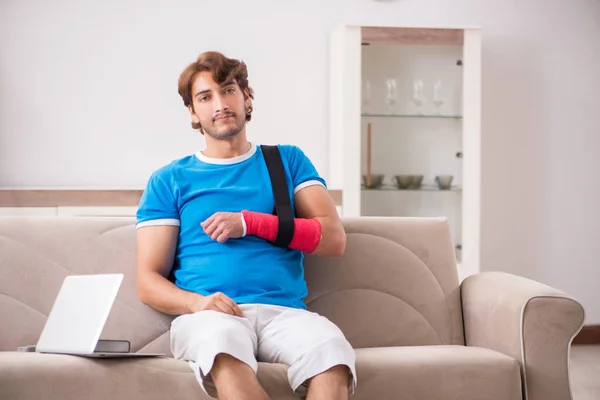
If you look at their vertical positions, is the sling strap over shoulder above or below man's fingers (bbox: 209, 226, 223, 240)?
above

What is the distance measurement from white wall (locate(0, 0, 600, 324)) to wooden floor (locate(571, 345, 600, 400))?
372mm

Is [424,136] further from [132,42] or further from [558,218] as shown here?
[132,42]

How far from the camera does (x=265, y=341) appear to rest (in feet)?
6.93

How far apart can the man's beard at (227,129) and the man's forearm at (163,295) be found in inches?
17.9

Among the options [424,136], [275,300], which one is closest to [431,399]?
[275,300]

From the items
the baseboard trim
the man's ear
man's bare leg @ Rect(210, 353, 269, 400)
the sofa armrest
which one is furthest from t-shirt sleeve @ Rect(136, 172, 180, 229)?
the baseboard trim

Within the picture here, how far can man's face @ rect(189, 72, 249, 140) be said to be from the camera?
242 cm

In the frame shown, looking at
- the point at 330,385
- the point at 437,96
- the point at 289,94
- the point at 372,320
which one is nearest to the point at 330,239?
the point at 372,320

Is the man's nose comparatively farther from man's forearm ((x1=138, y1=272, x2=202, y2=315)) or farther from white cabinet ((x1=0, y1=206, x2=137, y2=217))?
white cabinet ((x1=0, y1=206, x2=137, y2=217))

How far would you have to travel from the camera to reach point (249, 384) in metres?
1.83

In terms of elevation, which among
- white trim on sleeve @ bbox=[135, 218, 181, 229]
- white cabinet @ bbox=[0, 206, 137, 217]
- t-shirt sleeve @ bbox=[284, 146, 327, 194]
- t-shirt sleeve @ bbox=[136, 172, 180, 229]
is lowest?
white cabinet @ bbox=[0, 206, 137, 217]

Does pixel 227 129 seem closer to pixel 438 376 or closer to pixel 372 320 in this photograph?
pixel 372 320

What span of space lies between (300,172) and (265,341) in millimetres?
568

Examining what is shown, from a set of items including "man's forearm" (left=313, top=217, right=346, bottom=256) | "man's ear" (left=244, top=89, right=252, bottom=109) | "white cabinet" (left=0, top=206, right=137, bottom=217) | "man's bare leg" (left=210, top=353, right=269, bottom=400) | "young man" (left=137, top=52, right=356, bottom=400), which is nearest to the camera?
"man's bare leg" (left=210, top=353, right=269, bottom=400)
